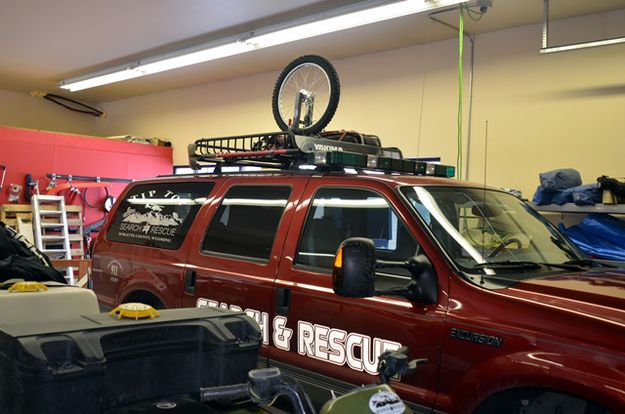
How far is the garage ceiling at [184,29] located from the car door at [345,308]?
3.80 m

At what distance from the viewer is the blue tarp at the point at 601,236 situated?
5.63m

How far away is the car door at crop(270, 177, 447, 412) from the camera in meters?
2.64

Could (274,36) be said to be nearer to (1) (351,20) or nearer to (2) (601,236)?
(1) (351,20)

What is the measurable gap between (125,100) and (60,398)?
12.0 meters

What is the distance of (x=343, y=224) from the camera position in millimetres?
3322

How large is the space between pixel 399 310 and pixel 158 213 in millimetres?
2331

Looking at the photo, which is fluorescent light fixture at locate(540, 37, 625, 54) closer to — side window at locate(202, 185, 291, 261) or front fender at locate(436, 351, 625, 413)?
side window at locate(202, 185, 291, 261)

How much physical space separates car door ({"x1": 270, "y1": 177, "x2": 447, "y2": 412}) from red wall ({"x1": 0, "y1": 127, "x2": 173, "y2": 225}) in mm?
7835

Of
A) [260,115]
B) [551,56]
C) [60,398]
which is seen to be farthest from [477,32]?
[60,398]

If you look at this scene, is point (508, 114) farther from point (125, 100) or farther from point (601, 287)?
point (125, 100)

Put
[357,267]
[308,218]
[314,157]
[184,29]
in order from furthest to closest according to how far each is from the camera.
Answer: [184,29] < [314,157] < [308,218] < [357,267]

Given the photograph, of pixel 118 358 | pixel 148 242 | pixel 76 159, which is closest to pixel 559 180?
pixel 148 242

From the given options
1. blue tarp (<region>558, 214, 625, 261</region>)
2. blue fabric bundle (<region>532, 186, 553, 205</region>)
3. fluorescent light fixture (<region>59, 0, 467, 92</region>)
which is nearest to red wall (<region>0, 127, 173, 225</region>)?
fluorescent light fixture (<region>59, 0, 467, 92</region>)

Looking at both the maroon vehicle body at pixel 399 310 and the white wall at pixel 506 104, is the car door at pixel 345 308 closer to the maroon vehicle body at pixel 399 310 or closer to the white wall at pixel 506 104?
the maroon vehicle body at pixel 399 310
